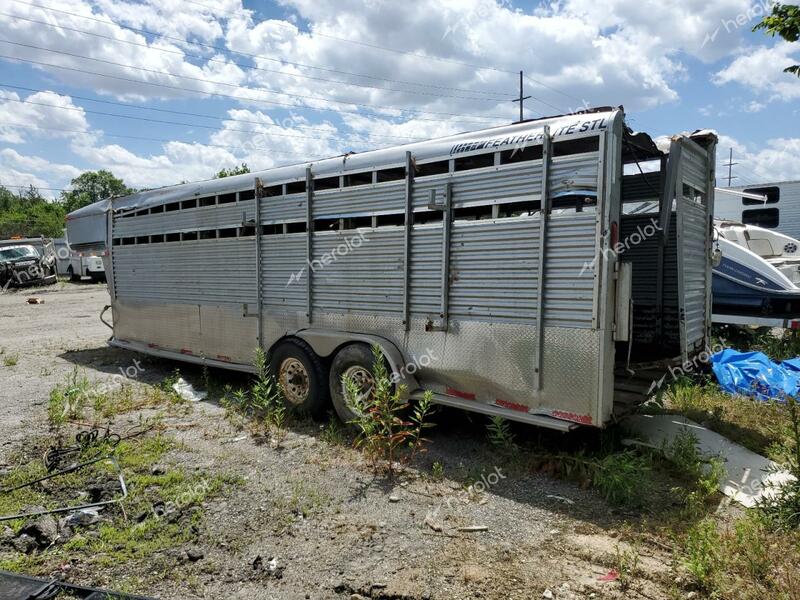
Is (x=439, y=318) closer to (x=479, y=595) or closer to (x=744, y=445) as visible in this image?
(x=479, y=595)

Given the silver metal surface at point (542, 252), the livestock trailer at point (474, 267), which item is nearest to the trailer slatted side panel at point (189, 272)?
the livestock trailer at point (474, 267)

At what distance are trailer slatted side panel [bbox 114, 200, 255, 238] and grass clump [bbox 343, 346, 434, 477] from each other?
2.75 m

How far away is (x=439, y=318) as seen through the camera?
4902 millimetres

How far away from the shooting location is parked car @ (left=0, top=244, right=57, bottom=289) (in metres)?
23.8

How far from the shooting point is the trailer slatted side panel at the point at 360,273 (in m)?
5.20

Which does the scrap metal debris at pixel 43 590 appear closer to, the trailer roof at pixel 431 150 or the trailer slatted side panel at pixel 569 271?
the trailer slatted side panel at pixel 569 271

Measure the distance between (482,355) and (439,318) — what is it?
529 millimetres

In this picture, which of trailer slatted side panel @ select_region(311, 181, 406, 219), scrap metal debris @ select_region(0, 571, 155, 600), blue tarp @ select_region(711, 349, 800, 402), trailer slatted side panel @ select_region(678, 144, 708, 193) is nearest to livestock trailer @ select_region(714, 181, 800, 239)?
blue tarp @ select_region(711, 349, 800, 402)

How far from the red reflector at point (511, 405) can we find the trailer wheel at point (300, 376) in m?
1.98

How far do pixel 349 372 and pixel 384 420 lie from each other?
0.89 meters

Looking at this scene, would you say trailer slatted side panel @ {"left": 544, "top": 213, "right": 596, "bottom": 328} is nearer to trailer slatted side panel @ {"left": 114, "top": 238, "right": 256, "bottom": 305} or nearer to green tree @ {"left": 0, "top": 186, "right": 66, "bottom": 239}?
trailer slatted side panel @ {"left": 114, "top": 238, "right": 256, "bottom": 305}

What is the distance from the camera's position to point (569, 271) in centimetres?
411

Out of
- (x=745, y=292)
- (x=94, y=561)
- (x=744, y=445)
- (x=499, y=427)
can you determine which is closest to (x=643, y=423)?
(x=744, y=445)

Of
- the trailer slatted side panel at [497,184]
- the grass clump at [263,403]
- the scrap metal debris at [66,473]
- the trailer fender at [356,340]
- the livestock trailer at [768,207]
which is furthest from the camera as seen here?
the livestock trailer at [768,207]
